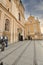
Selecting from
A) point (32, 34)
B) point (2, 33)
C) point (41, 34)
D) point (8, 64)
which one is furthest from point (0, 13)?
point (41, 34)

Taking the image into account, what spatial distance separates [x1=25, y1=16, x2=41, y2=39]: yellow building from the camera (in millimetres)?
46103

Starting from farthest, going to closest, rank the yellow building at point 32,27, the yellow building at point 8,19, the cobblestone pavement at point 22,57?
the yellow building at point 32,27
the yellow building at point 8,19
the cobblestone pavement at point 22,57

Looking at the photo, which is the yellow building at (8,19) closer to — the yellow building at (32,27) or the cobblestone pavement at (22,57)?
the cobblestone pavement at (22,57)

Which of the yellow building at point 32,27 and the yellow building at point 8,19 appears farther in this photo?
the yellow building at point 32,27

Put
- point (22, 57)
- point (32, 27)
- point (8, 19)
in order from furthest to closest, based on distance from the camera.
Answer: point (32, 27) → point (8, 19) → point (22, 57)

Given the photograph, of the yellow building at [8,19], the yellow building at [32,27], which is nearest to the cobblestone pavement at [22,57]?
the yellow building at [8,19]

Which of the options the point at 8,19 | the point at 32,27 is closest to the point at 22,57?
the point at 8,19

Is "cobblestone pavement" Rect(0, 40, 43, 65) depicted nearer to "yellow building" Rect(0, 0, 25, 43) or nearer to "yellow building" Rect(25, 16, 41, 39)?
"yellow building" Rect(0, 0, 25, 43)

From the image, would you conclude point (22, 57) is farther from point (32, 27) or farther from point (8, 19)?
point (32, 27)

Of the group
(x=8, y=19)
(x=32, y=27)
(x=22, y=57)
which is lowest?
(x=22, y=57)

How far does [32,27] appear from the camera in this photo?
48250 millimetres

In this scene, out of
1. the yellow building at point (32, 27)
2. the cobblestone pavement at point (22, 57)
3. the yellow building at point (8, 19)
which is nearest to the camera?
the cobblestone pavement at point (22, 57)

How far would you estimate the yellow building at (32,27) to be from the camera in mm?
46103

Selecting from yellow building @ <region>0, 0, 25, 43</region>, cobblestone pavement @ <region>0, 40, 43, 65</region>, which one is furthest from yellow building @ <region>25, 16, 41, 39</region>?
cobblestone pavement @ <region>0, 40, 43, 65</region>
